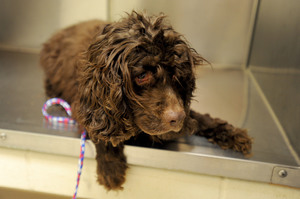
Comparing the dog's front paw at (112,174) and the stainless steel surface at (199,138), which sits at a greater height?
the stainless steel surface at (199,138)

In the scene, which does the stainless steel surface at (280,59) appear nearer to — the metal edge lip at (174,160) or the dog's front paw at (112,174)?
the metal edge lip at (174,160)

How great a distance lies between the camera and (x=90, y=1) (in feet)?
8.34

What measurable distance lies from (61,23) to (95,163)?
1472 mm

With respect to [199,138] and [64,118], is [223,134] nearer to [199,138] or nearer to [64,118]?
[199,138]

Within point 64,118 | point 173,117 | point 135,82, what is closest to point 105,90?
point 135,82

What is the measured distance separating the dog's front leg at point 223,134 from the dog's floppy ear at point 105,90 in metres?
0.42

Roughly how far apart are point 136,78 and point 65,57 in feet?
2.95

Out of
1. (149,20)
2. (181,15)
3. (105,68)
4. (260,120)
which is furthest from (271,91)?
(105,68)

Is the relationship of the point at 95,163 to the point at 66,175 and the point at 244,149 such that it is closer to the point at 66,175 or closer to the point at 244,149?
the point at 66,175

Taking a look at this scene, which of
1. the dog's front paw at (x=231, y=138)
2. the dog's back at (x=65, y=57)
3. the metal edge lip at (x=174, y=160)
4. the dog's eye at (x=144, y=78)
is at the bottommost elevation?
the metal edge lip at (x=174, y=160)

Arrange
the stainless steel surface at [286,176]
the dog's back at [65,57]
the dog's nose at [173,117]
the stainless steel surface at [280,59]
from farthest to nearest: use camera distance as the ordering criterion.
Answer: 1. the dog's back at [65,57]
2. the stainless steel surface at [280,59]
3. the stainless steel surface at [286,176]
4. the dog's nose at [173,117]

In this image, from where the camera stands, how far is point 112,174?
59.9 inches

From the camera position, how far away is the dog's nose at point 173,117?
3.80ft

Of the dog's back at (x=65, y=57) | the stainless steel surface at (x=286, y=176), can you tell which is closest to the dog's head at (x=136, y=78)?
the dog's back at (x=65, y=57)
